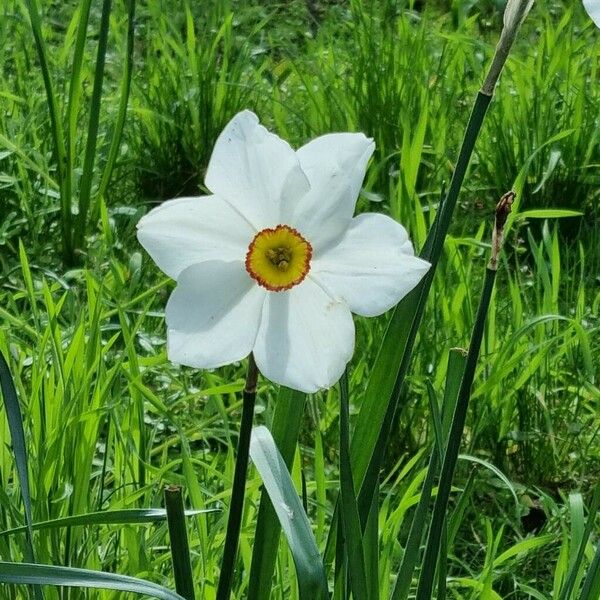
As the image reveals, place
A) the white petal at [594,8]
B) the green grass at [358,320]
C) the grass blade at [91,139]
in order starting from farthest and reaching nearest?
the grass blade at [91,139] → the green grass at [358,320] → the white petal at [594,8]

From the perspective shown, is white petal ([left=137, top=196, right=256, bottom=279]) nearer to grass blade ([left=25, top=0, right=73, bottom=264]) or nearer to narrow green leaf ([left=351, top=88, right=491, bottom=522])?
narrow green leaf ([left=351, top=88, right=491, bottom=522])

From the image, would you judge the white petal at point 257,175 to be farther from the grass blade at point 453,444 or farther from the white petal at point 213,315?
the grass blade at point 453,444

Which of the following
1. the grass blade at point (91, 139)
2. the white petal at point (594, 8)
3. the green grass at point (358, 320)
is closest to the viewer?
the white petal at point (594, 8)

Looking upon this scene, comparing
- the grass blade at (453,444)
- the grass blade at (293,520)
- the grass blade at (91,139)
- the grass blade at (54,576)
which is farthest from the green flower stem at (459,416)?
the grass blade at (91,139)

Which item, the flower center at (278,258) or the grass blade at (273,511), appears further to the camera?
the grass blade at (273,511)

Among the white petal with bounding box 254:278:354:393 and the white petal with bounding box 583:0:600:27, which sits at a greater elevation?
the white petal with bounding box 583:0:600:27

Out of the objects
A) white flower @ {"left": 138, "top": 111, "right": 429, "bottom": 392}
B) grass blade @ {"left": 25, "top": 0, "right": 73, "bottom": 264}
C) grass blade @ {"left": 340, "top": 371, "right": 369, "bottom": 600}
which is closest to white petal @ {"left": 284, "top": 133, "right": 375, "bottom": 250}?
white flower @ {"left": 138, "top": 111, "right": 429, "bottom": 392}

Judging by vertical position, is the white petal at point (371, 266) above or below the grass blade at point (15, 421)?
above
